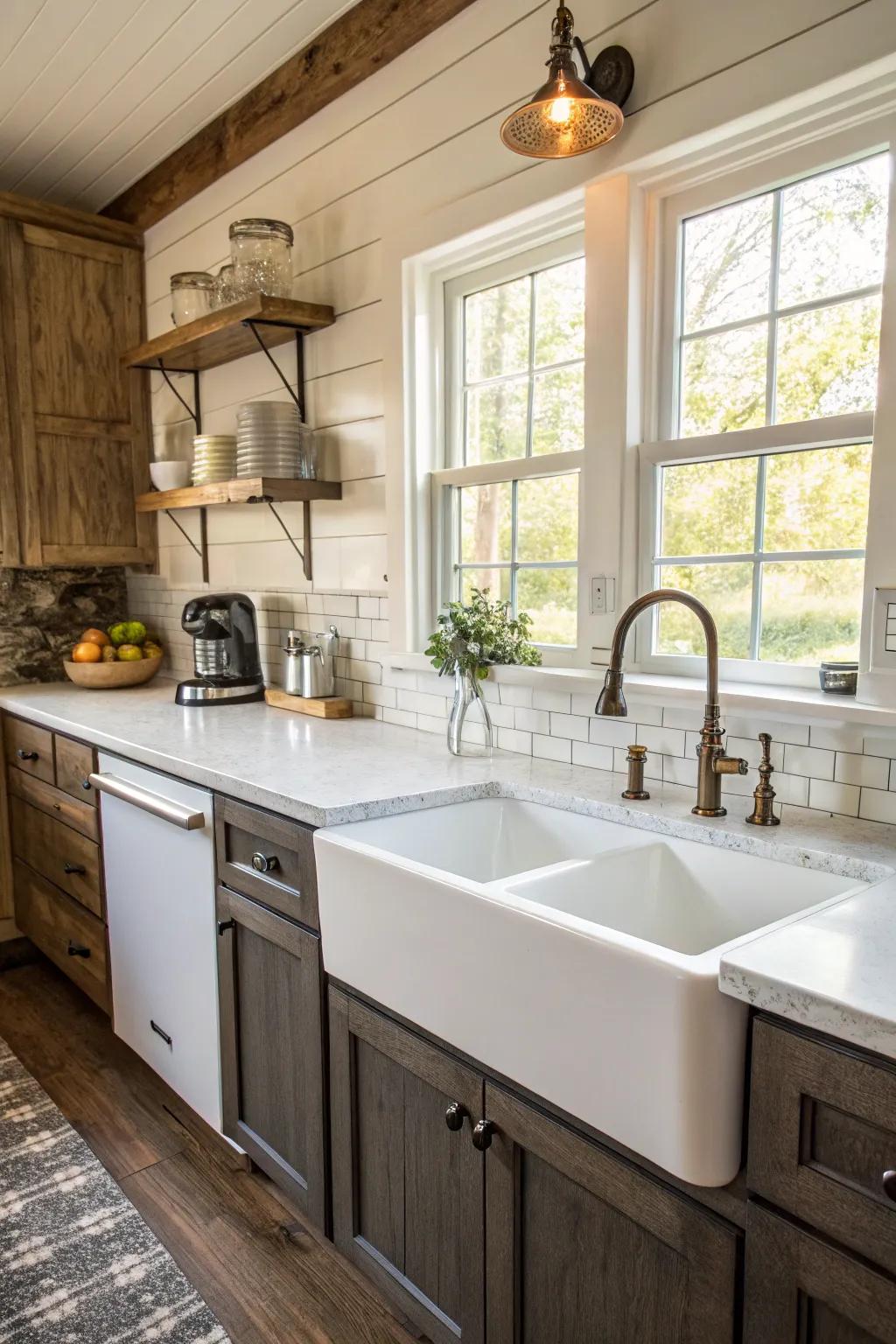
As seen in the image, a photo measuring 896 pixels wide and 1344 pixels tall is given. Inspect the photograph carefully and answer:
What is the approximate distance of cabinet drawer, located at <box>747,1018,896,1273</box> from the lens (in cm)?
85

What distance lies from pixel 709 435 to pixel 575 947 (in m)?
1.12

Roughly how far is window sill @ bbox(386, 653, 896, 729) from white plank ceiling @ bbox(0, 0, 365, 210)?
1.77 metres

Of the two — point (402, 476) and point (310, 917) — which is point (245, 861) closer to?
point (310, 917)

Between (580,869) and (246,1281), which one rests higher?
(580,869)

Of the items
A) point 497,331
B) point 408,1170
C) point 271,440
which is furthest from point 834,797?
point 271,440

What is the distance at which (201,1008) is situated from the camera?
206 centimetres

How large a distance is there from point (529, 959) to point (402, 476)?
1.53 m

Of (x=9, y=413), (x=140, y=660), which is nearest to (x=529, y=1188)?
(x=140, y=660)

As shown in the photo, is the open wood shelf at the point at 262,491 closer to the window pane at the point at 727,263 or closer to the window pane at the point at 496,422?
the window pane at the point at 496,422

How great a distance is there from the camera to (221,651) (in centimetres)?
289

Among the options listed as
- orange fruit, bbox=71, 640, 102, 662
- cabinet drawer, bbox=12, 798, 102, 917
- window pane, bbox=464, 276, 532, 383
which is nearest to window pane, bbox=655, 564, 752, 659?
window pane, bbox=464, 276, 532, 383

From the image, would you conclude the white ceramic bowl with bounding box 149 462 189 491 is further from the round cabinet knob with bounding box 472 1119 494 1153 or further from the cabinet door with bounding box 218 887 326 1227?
the round cabinet knob with bounding box 472 1119 494 1153

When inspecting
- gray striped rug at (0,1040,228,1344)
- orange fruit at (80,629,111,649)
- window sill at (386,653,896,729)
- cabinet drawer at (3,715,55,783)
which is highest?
window sill at (386,653,896,729)

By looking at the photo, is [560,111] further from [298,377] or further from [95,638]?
[95,638]
